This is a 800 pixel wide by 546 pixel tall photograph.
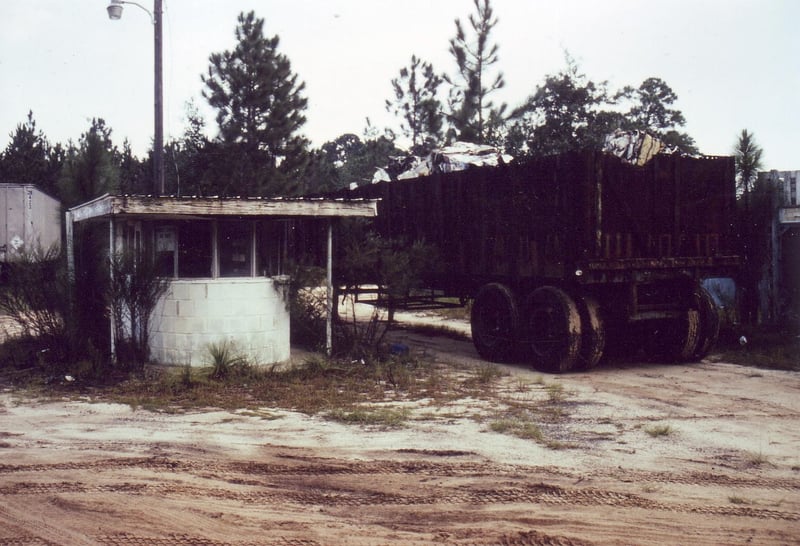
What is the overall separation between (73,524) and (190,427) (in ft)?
9.59

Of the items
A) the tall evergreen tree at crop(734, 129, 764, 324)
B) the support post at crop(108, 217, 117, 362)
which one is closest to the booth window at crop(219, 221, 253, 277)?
the support post at crop(108, 217, 117, 362)

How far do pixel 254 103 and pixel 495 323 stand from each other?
2360cm

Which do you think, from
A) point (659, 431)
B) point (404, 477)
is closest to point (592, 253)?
point (659, 431)

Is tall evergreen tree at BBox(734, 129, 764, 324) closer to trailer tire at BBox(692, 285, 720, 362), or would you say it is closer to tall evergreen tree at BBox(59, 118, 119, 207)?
trailer tire at BBox(692, 285, 720, 362)

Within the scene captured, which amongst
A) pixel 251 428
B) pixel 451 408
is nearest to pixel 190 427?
pixel 251 428

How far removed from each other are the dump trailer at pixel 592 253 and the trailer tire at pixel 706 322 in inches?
0.6

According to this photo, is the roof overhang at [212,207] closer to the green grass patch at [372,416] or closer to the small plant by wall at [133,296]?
the small plant by wall at [133,296]

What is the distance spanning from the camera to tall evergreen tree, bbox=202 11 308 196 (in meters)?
33.8

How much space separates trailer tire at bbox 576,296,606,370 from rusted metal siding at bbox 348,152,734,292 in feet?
1.49

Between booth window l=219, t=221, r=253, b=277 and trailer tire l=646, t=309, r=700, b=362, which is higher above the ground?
booth window l=219, t=221, r=253, b=277

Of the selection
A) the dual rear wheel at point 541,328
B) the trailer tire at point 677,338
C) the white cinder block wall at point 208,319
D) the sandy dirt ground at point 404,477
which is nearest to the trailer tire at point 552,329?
the dual rear wheel at point 541,328

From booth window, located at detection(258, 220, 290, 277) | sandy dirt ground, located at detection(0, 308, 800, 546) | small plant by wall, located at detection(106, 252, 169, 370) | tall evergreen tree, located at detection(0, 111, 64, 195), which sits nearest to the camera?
sandy dirt ground, located at detection(0, 308, 800, 546)

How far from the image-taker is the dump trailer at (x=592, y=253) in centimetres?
1152

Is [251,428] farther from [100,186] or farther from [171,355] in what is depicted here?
[100,186]
